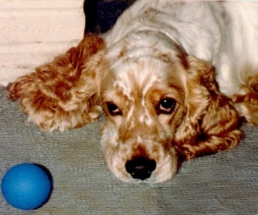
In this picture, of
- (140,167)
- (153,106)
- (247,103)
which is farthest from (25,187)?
(247,103)

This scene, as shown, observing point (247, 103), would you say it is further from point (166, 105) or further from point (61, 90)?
point (61, 90)

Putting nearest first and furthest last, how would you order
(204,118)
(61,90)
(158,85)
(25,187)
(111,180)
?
(25,187) → (158,85) → (111,180) → (204,118) → (61,90)

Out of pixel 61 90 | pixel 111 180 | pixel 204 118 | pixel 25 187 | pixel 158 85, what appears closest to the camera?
pixel 25 187

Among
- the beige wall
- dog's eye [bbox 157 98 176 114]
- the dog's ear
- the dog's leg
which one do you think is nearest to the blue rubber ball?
dog's eye [bbox 157 98 176 114]

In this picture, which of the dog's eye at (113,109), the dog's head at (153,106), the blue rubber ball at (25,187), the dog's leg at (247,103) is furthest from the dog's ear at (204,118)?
the blue rubber ball at (25,187)

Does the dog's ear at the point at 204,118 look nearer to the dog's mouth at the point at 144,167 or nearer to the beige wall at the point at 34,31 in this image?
the dog's mouth at the point at 144,167

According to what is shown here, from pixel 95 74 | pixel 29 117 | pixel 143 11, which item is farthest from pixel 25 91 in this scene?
pixel 143 11

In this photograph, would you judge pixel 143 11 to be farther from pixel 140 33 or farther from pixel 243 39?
pixel 243 39
